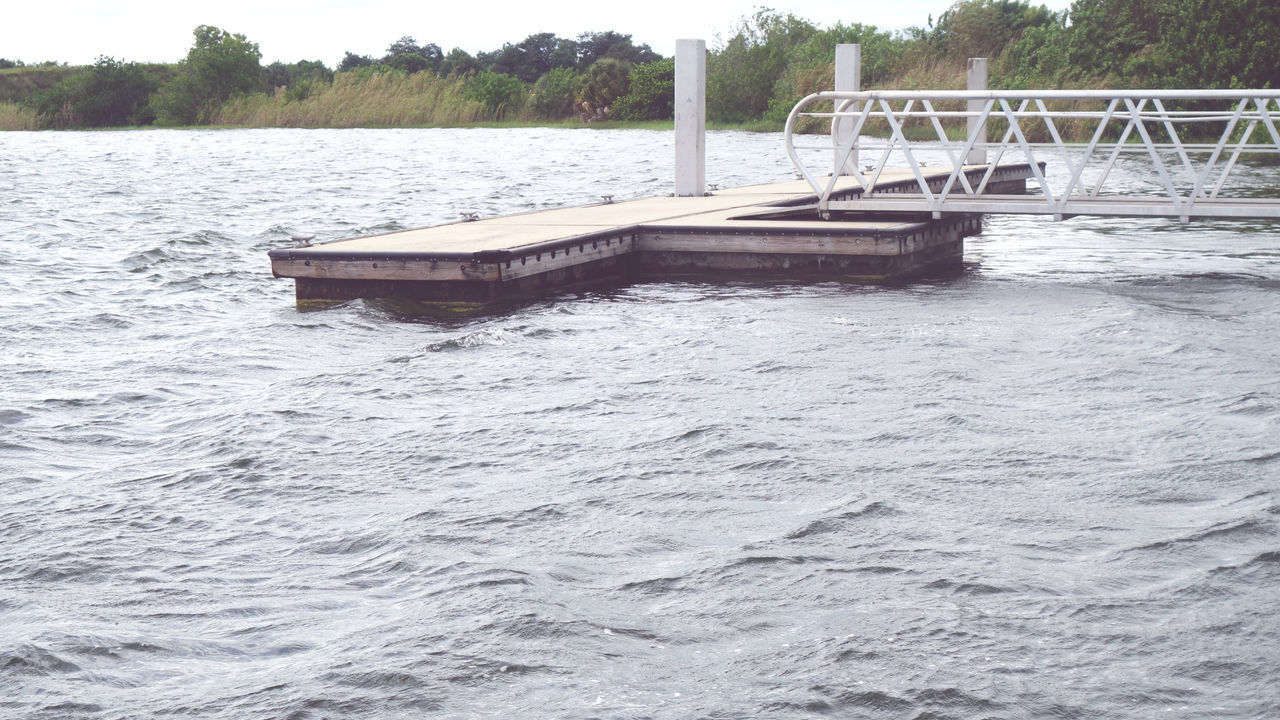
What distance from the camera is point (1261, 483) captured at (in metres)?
6.02

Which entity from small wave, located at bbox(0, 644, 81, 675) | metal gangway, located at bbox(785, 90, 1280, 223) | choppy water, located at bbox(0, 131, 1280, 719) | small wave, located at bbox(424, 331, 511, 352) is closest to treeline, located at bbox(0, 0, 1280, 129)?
metal gangway, located at bbox(785, 90, 1280, 223)

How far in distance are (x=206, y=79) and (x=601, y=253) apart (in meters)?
59.9

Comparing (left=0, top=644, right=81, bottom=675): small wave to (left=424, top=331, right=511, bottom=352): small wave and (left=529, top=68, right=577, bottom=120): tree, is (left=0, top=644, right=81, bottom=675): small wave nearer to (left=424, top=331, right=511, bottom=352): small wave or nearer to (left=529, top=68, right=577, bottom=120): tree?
(left=424, top=331, right=511, bottom=352): small wave

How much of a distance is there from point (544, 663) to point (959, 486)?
242 centimetres

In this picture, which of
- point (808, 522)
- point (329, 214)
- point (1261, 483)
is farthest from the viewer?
point (329, 214)

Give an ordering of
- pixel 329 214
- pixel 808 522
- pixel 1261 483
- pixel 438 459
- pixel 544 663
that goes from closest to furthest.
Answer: pixel 544 663, pixel 808 522, pixel 1261 483, pixel 438 459, pixel 329 214

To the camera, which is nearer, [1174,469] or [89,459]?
[1174,469]

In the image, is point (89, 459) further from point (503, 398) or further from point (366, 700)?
point (366, 700)

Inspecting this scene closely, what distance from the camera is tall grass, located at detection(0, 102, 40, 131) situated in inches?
2552

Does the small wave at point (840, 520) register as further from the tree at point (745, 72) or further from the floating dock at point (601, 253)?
the tree at point (745, 72)

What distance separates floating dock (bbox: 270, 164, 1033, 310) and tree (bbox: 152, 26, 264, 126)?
5647 cm

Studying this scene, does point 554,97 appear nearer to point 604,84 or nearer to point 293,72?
point 604,84

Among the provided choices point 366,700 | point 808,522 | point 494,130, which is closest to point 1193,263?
point 808,522

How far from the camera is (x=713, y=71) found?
187 feet
